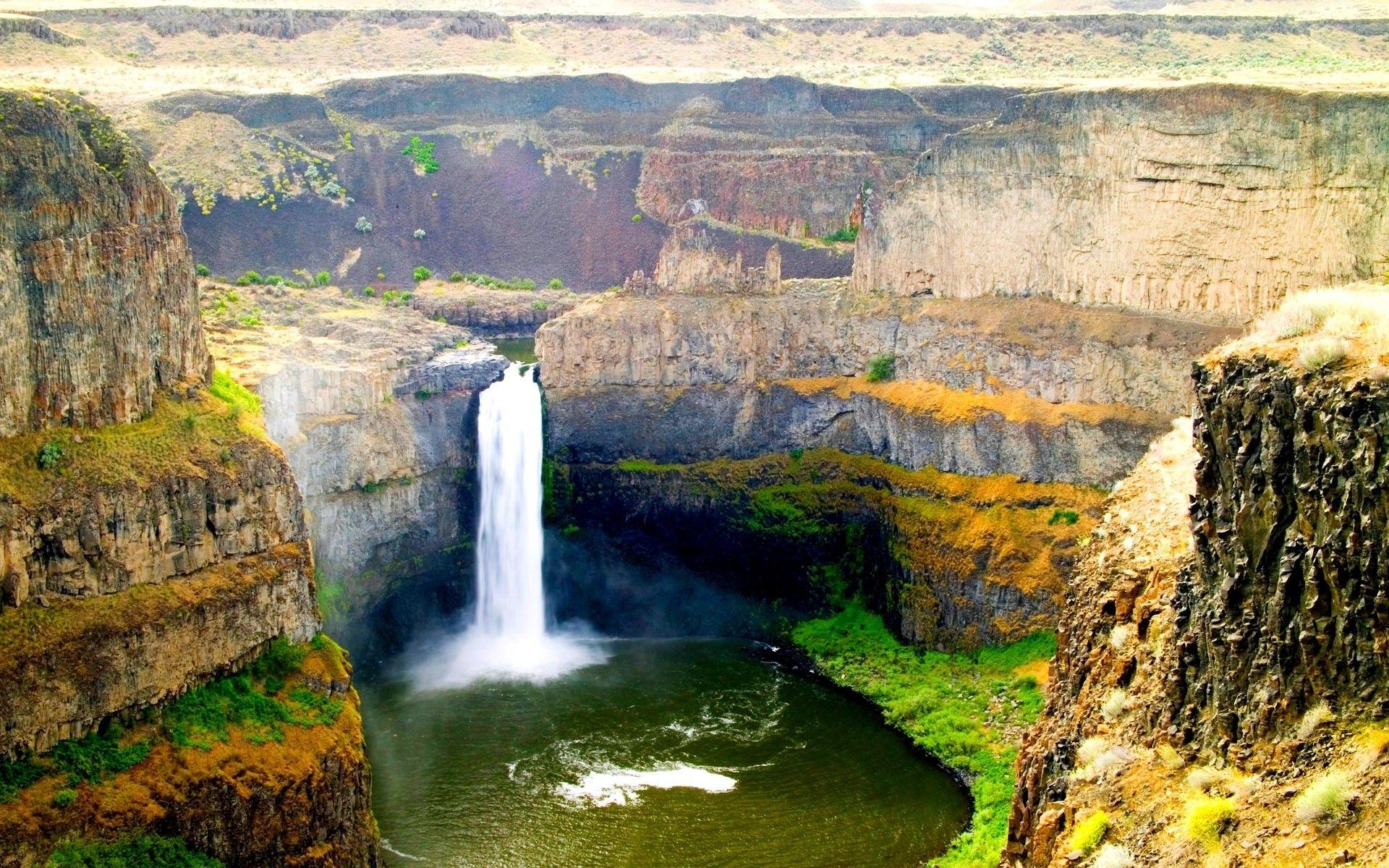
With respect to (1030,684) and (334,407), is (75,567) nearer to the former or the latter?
(334,407)

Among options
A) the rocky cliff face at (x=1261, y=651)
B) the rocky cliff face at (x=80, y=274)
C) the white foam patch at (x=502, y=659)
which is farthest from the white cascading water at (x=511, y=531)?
the rocky cliff face at (x=1261, y=651)

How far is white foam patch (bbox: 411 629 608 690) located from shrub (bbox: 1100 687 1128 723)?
90.7 feet

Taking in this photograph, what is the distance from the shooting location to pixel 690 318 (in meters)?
55.4

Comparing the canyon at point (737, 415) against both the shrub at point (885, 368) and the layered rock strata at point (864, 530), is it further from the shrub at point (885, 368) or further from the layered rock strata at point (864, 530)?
the shrub at point (885, 368)

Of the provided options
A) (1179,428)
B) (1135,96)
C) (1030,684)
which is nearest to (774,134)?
(1135,96)

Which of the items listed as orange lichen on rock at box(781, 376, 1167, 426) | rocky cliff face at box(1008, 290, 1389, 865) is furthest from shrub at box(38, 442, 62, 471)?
orange lichen on rock at box(781, 376, 1167, 426)

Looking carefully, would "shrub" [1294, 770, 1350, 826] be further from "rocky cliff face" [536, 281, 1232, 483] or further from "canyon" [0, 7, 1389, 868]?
"rocky cliff face" [536, 281, 1232, 483]

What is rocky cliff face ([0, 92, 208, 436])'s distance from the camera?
3366cm

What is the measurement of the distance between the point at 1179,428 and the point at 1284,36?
70400mm

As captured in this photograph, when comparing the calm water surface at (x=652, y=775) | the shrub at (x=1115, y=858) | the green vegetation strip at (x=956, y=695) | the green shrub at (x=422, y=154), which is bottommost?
the calm water surface at (x=652, y=775)

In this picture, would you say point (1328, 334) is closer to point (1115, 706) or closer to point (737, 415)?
point (1115, 706)

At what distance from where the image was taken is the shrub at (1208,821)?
1825 cm

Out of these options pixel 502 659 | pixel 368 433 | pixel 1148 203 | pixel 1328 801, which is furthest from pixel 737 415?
pixel 1328 801

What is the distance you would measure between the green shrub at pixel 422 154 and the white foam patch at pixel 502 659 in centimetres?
3570
